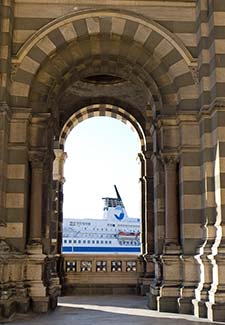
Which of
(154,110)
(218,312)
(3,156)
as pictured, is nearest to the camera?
(218,312)

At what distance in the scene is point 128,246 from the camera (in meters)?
49.9

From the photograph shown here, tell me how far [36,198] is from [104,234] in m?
35.9

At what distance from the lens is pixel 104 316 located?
36.5 feet

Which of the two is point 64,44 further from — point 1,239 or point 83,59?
point 1,239

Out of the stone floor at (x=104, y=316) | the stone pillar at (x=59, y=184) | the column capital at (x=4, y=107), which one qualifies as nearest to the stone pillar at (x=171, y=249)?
the stone floor at (x=104, y=316)

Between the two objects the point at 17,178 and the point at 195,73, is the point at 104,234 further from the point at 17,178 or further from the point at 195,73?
the point at 195,73

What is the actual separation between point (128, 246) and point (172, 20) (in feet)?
127

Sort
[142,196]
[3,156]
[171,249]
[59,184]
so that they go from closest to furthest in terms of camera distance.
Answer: [3,156] < [171,249] < [142,196] < [59,184]

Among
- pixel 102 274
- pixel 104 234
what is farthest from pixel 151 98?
pixel 104 234

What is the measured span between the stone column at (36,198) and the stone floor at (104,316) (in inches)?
72.0

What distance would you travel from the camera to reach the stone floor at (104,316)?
1011 centimetres

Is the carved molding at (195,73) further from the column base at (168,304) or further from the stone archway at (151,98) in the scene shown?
the column base at (168,304)

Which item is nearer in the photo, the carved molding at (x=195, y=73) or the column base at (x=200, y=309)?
the column base at (x=200, y=309)

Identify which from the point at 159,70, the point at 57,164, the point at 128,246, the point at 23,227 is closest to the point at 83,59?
the point at 159,70
